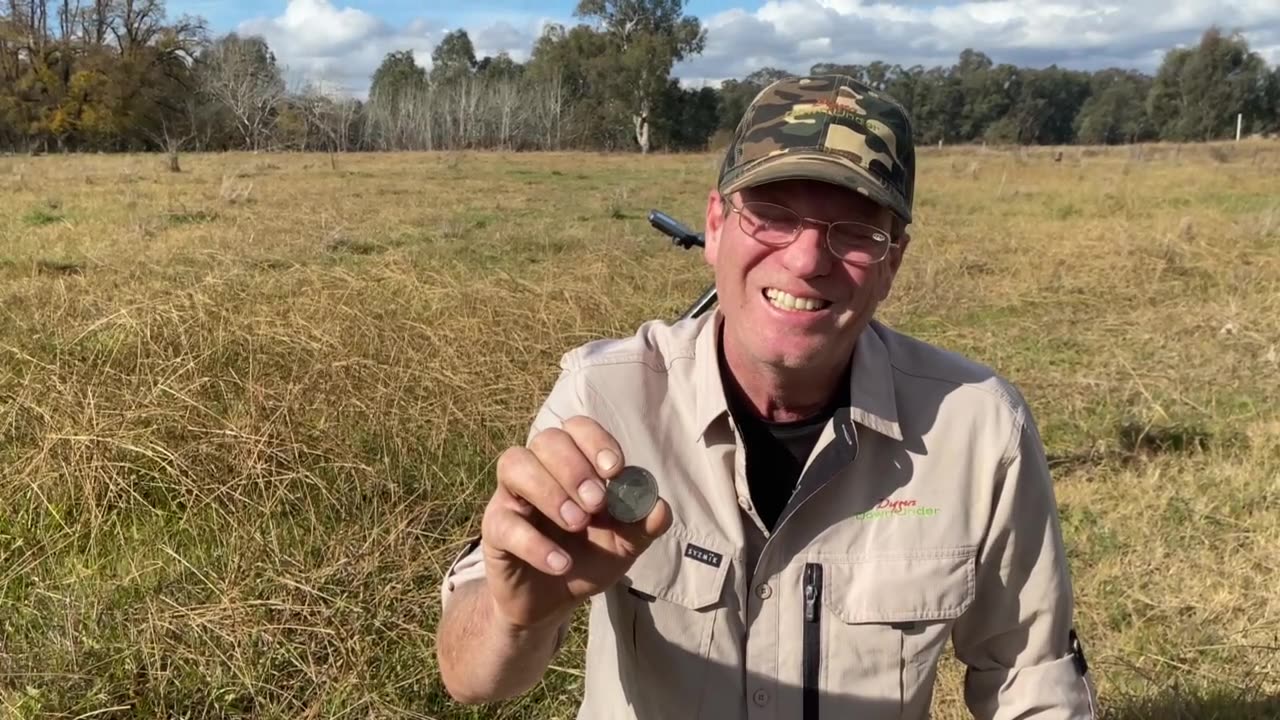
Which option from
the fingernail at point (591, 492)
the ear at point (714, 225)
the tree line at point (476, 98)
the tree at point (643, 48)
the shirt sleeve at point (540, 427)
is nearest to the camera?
the fingernail at point (591, 492)

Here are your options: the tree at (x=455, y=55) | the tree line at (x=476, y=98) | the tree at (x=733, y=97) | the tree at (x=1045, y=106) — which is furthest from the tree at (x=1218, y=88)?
the tree at (x=455, y=55)

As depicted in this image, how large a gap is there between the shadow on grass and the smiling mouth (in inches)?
75.0

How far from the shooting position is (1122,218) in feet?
46.2

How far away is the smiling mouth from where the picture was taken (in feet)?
5.15

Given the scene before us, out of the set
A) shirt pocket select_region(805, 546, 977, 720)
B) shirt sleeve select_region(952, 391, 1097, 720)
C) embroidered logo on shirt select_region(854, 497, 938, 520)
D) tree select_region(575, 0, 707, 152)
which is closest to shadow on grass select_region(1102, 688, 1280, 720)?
shirt sleeve select_region(952, 391, 1097, 720)

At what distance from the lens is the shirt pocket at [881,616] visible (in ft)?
5.03

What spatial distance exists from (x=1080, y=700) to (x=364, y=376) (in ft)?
10.5

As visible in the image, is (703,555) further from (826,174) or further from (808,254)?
(826,174)

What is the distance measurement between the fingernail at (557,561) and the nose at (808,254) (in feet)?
2.31

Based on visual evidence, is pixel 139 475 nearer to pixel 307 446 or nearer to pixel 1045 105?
pixel 307 446

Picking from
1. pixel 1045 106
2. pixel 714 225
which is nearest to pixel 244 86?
pixel 714 225

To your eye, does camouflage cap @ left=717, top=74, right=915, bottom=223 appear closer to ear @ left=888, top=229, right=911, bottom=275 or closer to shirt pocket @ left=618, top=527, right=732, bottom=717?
ear @ left=888, top=229, right=911, bottom=275

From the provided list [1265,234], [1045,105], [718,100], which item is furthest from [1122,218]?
[1045,105]

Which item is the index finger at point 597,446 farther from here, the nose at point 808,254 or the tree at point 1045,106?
the tree at point 1045,106
